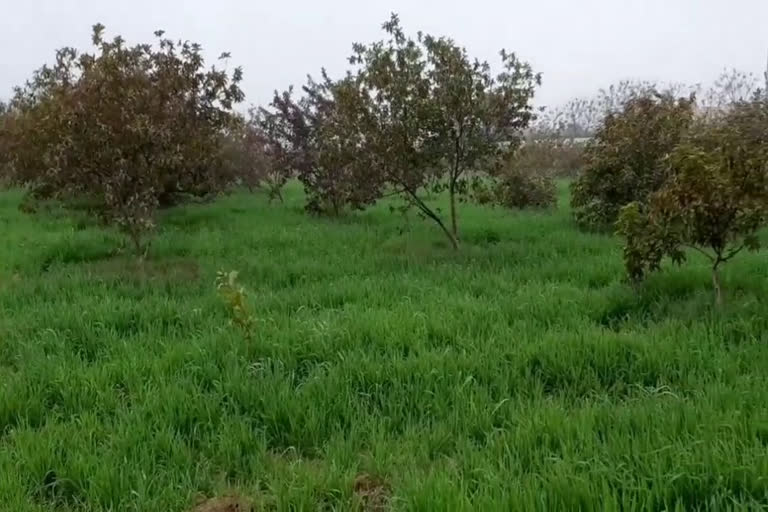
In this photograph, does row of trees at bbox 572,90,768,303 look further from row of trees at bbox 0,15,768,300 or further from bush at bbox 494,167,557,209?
bush at bbox 494,167,557,209

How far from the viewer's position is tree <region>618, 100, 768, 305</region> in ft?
19.0

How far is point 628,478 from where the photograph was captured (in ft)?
9.92

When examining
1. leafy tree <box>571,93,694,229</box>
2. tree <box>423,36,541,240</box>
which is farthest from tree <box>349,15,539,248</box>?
leafy tree <box>571,93,694,229</box>

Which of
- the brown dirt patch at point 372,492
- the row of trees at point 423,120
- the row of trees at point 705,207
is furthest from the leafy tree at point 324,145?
the brown dirt patch at point 372,492

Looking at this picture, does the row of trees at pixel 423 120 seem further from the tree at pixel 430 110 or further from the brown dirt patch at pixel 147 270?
the brown dirt patch at pixel 147 270

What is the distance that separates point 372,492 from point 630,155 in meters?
9.79

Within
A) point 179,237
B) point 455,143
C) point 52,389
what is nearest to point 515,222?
point 455,143

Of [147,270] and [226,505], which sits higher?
[147,270]

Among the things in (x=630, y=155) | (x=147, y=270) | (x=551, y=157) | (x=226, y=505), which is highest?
(x=551, y=157)

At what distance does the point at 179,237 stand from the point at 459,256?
5091 mm

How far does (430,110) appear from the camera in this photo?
9781mm

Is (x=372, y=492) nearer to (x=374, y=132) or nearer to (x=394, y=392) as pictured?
(x=394, y=392)

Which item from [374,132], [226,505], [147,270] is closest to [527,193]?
[374,132]

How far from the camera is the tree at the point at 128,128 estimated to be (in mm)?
9023
